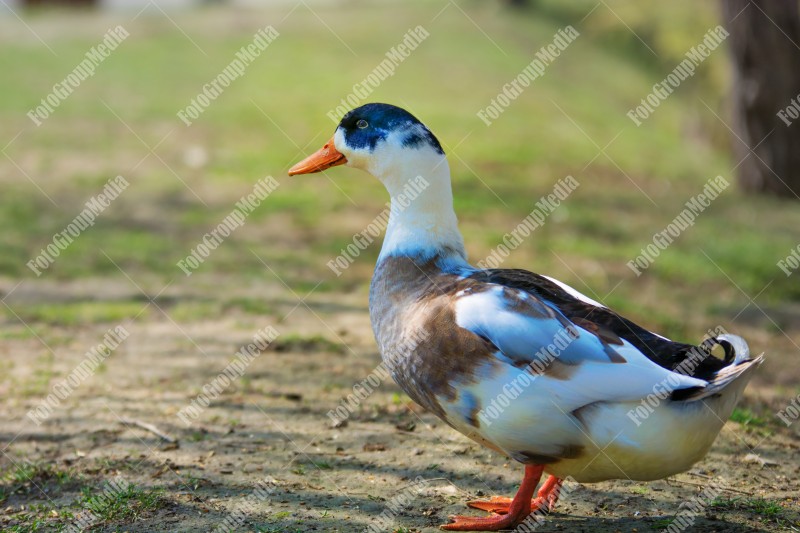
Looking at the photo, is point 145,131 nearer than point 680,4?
Yes

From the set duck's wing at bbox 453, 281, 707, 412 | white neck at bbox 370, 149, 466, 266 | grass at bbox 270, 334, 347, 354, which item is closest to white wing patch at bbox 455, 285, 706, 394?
duck's wing at bbox 453, 281, 707, 412

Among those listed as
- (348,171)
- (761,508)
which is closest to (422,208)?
(761,508)

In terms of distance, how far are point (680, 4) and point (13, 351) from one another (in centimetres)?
1485

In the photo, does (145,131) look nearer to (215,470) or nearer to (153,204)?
(153,204)

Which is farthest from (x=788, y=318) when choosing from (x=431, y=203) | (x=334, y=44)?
(x=334, y=44)

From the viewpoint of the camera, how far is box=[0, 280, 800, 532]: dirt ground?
3.97 m

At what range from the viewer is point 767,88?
33.9ft

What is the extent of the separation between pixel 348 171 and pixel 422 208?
7.18m

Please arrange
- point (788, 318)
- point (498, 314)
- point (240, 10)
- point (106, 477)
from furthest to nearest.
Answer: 1. point (240, 10)
2. point (788, 318)
3. point (106, 477)
4. point (498, 314)

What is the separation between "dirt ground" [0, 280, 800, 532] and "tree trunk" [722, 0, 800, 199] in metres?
5.44

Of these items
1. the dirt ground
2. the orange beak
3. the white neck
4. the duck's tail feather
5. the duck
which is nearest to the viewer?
the duck's tail feather

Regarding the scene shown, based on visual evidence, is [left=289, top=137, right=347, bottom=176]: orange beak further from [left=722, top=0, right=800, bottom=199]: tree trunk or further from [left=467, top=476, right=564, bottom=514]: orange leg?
[left=722, top=0, right=800, bottom=199]: tree trunk

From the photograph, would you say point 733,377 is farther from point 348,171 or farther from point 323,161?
point 348,171

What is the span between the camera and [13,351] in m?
6.22
